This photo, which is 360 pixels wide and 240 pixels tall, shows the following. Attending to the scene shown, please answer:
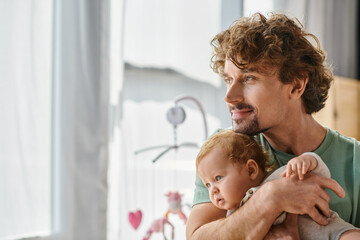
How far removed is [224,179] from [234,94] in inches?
11.3

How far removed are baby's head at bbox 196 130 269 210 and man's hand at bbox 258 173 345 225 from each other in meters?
0.09

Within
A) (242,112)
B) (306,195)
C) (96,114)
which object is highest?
(242,112)

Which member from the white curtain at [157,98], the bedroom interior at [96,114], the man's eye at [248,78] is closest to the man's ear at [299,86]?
the man's eye at [248,78]

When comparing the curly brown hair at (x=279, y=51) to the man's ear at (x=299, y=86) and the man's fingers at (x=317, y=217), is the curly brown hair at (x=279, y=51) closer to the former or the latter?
the man's ear at (x=299, y=86)

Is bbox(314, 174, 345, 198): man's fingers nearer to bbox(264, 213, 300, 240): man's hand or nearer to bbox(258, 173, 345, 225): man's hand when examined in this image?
bbox(258, 173, 345, 225): man's hand

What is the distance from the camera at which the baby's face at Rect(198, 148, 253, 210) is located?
5.22 feet

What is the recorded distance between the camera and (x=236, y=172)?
5.23 feet

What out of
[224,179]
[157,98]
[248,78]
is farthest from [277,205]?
[157,98]

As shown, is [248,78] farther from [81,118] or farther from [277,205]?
[81,118]

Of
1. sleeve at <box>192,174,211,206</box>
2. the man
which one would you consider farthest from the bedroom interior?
the man

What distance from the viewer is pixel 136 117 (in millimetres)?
2775
